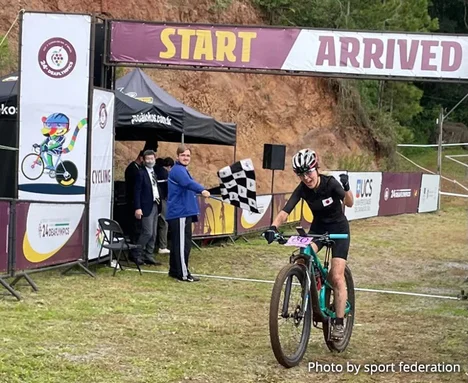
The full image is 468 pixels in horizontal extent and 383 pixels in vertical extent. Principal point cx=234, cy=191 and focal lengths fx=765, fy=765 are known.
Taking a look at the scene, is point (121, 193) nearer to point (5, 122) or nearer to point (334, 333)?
point (5, 122)

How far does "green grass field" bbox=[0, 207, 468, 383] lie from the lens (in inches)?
242

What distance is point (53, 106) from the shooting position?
36.5ft

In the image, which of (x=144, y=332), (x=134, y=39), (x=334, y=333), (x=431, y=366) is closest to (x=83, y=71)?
(x=134, y=39)

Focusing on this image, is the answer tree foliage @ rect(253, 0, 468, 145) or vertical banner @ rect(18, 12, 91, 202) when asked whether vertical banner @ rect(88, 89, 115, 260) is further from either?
tree foliage @ rect(253, 0, 468, 145)

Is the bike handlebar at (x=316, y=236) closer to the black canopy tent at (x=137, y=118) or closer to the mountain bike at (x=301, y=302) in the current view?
the mountain bike at (x=301, y=302)

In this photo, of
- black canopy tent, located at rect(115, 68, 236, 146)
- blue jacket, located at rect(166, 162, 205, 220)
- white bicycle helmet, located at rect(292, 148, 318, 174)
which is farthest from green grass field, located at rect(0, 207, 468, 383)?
black canopy tent, located at rect(115, 68, 236, 146)

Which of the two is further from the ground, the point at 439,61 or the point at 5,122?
the point at 439,61

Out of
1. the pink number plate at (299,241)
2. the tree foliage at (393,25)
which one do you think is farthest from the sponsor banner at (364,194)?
the pink number plate at (299,241)

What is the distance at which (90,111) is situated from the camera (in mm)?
11094

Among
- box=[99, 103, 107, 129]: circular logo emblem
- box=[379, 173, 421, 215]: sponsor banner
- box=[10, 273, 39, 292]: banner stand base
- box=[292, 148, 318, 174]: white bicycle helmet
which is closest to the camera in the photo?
box=[292, 148, 318, 174]: white bicycle helmet

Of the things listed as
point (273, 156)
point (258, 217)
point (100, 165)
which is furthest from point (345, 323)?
point (273, 156)

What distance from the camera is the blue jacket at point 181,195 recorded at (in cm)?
1079

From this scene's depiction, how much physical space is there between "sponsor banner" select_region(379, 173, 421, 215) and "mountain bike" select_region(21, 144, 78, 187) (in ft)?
52.1

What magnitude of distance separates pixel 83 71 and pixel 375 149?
1065 inches
